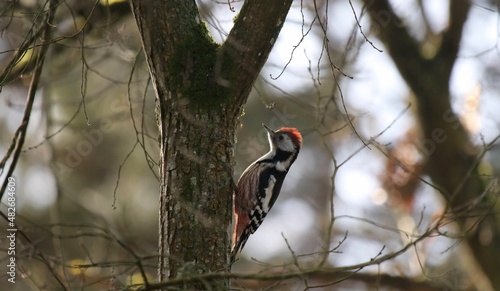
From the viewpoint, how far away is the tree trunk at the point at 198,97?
408 cm

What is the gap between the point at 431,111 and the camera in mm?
8445

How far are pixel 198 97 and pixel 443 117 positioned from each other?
16.3ft

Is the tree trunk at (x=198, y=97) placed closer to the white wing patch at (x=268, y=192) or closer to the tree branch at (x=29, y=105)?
the tree branch at (x=29, y=105)

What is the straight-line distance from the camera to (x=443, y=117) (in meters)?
8.38

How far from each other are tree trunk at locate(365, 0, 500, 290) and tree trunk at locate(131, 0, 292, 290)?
4.39 m

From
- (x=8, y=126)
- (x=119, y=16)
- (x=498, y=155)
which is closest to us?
(x=119, y=16)

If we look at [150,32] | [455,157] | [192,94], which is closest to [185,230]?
[192,94]

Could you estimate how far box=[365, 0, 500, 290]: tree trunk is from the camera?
27.3 ft

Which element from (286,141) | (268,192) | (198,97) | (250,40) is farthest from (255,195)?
(250,40)

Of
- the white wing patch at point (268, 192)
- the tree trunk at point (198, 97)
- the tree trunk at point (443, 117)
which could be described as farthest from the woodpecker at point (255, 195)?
the tree trunk at point (443, 117)

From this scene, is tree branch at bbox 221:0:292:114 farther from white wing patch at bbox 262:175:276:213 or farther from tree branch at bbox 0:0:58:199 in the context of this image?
white wing patch at bbox 262:175:276:213

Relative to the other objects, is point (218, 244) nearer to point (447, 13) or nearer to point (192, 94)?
point (192, 94)

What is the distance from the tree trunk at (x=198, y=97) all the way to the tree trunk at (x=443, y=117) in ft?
14.4

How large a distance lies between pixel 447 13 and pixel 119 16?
14.2 feet
